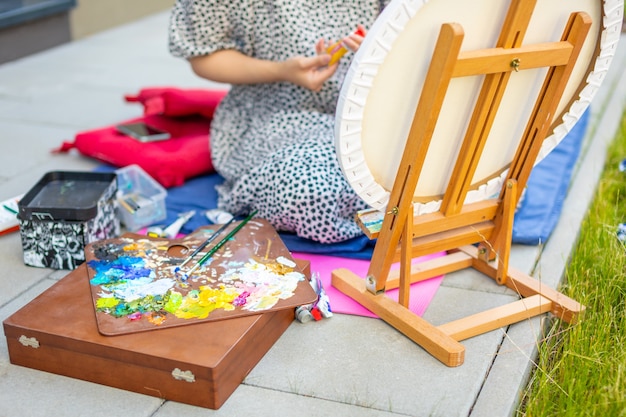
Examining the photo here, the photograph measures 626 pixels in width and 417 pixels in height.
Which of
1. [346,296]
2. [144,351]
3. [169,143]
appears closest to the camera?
[144,351]

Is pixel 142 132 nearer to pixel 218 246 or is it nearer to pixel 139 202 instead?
pixel 139 202

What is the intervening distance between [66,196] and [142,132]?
709 mm

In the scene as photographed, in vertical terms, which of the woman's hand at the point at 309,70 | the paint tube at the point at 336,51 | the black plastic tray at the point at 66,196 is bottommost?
the black plastic tray at the point at 66,196

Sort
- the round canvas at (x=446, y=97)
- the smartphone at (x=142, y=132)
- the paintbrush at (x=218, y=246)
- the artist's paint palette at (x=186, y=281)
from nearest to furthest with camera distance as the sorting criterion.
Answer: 1. the round canvas at (x=446, y=97)
2. the artist's paint palette at (x=186, y=281)
3. the paintbrush at (x=218, y=246)
4. the smartphone at (x=142, y=132)

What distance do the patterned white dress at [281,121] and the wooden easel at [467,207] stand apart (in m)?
0.27

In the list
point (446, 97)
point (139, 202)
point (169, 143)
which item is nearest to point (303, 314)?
point (446, 97)

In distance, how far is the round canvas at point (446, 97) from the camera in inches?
58.3

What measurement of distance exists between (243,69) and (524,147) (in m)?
0.94

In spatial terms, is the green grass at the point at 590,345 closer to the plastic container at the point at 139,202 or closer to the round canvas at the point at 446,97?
the round canvas at the point at 446,97

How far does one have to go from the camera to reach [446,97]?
1.62 meters

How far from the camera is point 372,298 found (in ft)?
6.07

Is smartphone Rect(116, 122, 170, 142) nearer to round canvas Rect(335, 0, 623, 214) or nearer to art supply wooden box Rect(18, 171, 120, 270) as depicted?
art supply wooden box Rect(18, 171, 120, 270)

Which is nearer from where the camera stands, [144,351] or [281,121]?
[144,351]

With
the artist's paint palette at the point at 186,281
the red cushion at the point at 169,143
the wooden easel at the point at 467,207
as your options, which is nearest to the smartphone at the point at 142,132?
the red cushion at the point at 169,143
